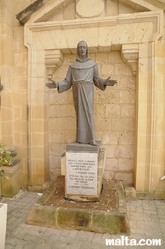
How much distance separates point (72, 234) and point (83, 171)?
896 millimetres

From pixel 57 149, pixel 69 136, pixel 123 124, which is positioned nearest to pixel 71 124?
pixel 69 136

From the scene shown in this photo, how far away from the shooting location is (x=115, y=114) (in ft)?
12.3

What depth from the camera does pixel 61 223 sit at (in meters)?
2.51

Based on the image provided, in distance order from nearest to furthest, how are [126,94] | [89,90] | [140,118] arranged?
[89,90] < [140,118] < [126,94]

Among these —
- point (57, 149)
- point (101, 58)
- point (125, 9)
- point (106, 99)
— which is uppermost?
point (125, 9)

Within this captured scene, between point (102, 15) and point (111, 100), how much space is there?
1.71 m

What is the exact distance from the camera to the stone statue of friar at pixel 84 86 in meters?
2.74

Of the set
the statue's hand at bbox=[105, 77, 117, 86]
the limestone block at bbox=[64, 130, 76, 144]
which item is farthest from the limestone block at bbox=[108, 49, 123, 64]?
the limestone block at bbox=[64, 130, 76, 144]

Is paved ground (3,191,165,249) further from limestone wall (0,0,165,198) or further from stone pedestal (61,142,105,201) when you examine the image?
limestone wall (0,0,165,198)

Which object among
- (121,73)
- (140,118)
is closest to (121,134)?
(140,118)

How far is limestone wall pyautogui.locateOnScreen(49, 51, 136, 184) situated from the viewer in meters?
3.70

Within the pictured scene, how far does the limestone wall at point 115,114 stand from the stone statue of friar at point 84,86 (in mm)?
954

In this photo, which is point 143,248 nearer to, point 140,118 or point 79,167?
point 79,167

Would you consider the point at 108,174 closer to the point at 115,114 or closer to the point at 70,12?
the point at 115,114
